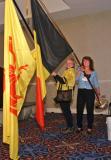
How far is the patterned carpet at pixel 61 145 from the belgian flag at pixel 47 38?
3.74 ft

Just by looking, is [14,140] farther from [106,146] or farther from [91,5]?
[91,5]

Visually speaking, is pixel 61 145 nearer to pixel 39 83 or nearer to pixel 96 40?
pixel 39 83

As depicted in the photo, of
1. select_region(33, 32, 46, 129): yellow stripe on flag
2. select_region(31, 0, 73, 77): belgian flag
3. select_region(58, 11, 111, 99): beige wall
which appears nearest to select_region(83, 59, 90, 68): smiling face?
select_region(31, 0, 73, 77): belgian flag

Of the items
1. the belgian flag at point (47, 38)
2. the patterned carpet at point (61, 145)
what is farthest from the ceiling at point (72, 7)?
the belgian flag at point (47, 38)

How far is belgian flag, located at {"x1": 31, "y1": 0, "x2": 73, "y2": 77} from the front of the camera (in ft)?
11.5

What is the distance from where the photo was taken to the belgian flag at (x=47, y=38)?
11.5 ft

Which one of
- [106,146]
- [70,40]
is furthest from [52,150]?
[70,40]

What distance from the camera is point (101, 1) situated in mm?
6914

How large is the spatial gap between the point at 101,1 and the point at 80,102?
10.1 feet

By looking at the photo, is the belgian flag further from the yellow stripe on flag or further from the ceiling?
the ceiling

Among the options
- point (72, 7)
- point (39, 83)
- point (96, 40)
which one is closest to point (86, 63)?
point (39, 83)

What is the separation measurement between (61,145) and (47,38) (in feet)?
5.40

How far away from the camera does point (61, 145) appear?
168 inches

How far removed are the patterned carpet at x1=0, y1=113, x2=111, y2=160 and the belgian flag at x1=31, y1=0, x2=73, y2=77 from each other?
1.14 m
